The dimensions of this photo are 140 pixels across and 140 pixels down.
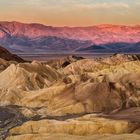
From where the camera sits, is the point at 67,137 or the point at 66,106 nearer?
the point at 67,137

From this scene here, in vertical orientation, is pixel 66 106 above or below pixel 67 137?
below

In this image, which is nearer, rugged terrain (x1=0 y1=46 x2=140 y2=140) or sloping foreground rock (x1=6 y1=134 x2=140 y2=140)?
sloping foreground rock (x1=6 y1=134 x2=140 y2=140)

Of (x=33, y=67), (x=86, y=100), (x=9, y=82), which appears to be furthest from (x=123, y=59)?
(x=86, y=100)

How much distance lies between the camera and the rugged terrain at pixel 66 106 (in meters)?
46.0

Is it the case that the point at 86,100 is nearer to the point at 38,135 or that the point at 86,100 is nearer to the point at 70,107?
the point at 70,107

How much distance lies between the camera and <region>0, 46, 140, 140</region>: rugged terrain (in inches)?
1811

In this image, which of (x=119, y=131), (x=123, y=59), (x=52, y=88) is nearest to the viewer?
(x=119, y=131)

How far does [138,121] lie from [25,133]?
11737 millimetres

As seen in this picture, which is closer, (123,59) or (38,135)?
(38,135)

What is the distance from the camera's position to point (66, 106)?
6347 centimetres

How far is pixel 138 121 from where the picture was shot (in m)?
46.9

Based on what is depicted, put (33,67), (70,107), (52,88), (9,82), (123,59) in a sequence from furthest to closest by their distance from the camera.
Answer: (123,59) < (33,67) < (9,82) < (52,88) < (70,107)

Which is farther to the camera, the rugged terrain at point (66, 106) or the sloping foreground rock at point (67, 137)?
the rugged terrain at point (66, 106)

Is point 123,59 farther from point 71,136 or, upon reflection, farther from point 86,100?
point 71,136
